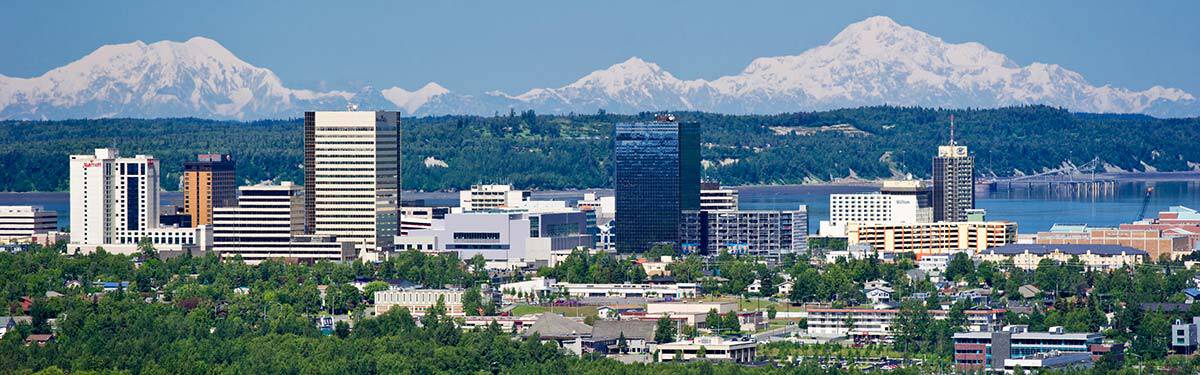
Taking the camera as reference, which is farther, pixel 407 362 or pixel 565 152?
pixel 565 152

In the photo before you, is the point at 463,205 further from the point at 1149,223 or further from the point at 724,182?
the point at 724,182

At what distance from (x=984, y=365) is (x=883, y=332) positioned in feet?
23.8

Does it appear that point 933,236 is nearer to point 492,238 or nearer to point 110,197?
point 492,238

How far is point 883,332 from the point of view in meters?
76.8

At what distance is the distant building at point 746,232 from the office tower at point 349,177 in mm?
10530

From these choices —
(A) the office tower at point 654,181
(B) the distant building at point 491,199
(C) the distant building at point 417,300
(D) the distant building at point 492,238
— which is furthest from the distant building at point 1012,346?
(B) the distant building at point 491,199

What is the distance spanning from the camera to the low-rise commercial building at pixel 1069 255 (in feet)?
338

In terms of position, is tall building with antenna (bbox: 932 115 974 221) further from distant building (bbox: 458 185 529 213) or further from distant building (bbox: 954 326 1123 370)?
distant building (bbox: 954 326 1123 370)

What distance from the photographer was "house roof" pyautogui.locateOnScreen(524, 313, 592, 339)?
73.1 m

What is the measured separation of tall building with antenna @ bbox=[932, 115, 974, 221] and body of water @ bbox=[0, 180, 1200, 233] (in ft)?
13.0

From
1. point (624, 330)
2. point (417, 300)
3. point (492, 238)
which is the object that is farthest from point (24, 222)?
point (624, 330)

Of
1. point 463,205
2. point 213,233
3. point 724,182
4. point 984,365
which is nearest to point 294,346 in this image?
point 984,365

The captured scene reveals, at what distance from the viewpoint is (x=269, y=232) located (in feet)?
350

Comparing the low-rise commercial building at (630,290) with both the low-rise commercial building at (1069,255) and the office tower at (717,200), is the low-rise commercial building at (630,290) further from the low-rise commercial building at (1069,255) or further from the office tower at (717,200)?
the office tower at (717,200)
